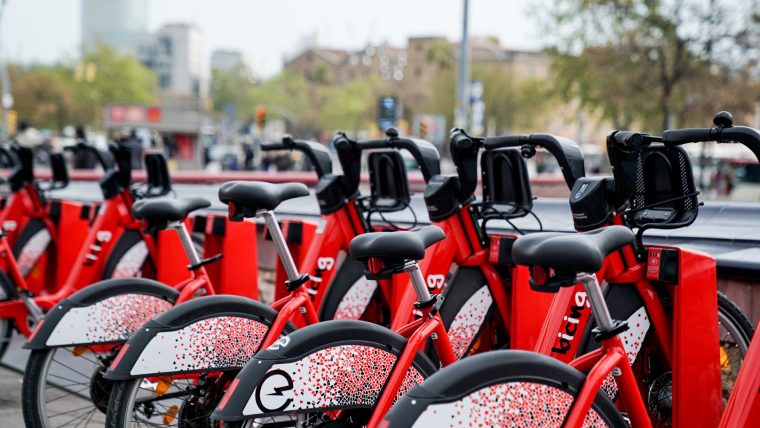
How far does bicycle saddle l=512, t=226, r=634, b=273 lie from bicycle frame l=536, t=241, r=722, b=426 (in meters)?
0.85

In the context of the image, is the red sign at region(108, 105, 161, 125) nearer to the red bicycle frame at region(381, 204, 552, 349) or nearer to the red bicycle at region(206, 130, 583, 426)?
the red bicycle frame at region(381, 204, 552, 349)

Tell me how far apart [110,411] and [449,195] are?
1.77 m

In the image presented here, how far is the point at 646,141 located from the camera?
3.79m

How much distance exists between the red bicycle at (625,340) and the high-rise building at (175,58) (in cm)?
16297

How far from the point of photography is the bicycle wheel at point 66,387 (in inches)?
163

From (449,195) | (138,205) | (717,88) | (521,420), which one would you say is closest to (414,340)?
(521,420)

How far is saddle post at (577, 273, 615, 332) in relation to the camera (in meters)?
2.64

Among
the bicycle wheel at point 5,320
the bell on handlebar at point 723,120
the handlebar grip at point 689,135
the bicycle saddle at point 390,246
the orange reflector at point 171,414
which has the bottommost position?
the bicycle wheel at point 5,320

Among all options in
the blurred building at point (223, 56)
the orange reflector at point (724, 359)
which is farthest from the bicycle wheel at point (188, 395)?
the blurred building at point (223, 56)

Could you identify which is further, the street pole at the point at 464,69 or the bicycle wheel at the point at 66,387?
the street pole at the point at 464,69

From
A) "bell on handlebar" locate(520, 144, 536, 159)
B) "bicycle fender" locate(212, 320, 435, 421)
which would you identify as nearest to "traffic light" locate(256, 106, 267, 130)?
"bell on handlebar" locate(520, 144, 536, 159)

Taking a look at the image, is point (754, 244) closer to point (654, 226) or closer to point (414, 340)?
point (654, 226)

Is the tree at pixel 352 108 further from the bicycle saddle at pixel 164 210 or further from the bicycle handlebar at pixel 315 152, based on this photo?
the bicycle saddle at pixel 164 210

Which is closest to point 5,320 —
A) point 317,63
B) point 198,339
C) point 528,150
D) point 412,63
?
point 198,339
